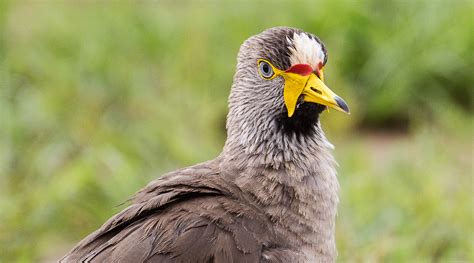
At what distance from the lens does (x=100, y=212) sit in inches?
187

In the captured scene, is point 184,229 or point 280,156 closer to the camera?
point 184,229

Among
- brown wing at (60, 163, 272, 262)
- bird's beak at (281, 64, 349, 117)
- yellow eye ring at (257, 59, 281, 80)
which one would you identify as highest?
yellow eye ring at (257, 59, 281, 80)

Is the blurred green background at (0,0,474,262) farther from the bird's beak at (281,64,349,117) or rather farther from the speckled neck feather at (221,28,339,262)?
the bird's beak at (281,64,349,117)

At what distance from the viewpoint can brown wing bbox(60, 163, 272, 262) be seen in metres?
3.24

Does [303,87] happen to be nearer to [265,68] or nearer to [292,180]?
[265,68]

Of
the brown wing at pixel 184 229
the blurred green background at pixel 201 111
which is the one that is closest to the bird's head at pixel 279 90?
the brown wing at pixel 184 229

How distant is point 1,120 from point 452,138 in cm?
245

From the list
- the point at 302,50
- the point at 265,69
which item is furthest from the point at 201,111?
the point at 302,50

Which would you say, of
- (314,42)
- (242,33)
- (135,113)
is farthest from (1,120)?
(314,42)

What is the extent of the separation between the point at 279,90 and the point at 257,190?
1.21 ft

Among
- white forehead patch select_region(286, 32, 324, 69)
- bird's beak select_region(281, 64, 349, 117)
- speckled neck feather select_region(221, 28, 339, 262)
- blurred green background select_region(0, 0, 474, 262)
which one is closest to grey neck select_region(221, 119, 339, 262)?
speckled neck feather select_region(221, 28, 339, 262)

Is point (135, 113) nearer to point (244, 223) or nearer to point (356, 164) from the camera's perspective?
point (356, 164)

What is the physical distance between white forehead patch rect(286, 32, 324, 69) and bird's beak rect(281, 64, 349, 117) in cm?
2

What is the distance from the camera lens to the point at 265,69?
367cm
